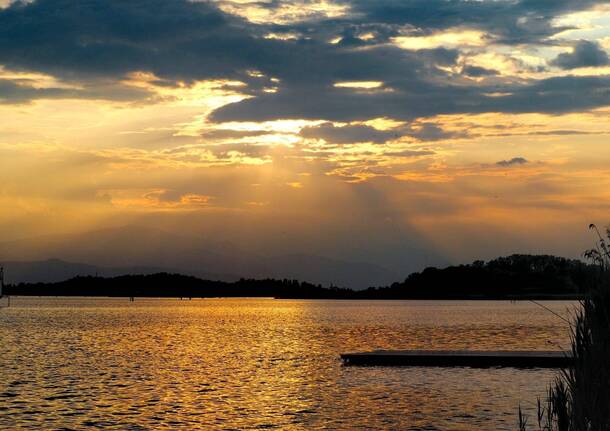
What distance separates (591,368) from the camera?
13.4 meters

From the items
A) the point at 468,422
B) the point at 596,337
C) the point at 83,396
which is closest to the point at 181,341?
the point at 83,396

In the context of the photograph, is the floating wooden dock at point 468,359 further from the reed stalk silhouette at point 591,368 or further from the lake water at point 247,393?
the reed stalk silhouette at point 591,368

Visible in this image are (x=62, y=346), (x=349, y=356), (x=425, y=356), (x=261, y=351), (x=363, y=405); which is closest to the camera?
(x=363, y=405)

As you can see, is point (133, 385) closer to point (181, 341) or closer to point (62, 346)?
point (62, 346)

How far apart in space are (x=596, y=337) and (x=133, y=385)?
36.3 metres

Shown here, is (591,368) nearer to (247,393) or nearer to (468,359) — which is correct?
(247,393)

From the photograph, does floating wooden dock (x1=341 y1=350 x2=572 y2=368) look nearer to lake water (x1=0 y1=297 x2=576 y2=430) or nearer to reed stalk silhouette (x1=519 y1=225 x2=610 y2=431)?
lake water (x1=0 y1=297 x2=576 y2=430)

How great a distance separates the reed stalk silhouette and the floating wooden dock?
34.0 m

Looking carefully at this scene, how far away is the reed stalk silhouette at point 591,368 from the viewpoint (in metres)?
12.8

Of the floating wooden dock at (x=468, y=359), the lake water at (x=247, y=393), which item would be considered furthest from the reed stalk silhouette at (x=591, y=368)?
the floating wooden dock at (x=468, y=359)

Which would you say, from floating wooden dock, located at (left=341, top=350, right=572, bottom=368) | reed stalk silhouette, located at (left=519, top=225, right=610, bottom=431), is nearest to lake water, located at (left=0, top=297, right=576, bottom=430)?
floating wooden dock, located at (left=341, top=350, right=572, bottom=368)

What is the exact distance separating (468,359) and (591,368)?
1440 inches

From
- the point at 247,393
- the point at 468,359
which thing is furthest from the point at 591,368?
the point at 468,359

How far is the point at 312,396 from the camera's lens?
40.2 m
